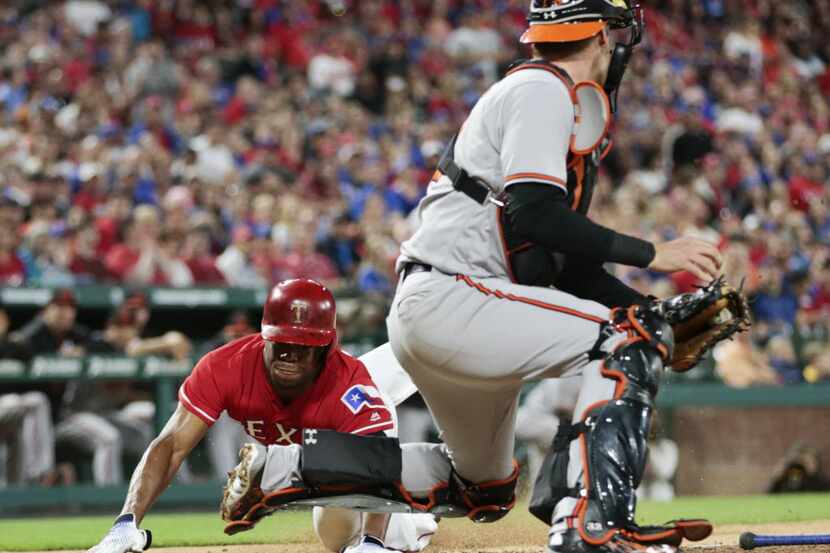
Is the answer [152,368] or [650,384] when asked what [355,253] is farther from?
[650,384]

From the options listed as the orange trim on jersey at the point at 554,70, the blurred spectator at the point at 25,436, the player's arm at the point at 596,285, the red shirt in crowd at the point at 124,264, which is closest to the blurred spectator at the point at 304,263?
the red shirt in crowd at the point at 124,264

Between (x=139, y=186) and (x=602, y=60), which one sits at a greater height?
(x=602, y=60)

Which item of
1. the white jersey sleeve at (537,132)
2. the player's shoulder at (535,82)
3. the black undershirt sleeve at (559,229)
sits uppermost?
the player's shoulder at (535,82)

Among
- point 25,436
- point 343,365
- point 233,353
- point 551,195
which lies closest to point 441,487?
point 343,365

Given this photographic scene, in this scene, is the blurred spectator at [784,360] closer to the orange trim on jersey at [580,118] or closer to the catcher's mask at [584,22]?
the catcher's mask at [584,22]

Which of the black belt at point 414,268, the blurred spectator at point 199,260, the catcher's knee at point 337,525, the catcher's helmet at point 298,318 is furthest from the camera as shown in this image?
the blurred spectator at point 199,260

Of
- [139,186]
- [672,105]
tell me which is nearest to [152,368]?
[139,186]
